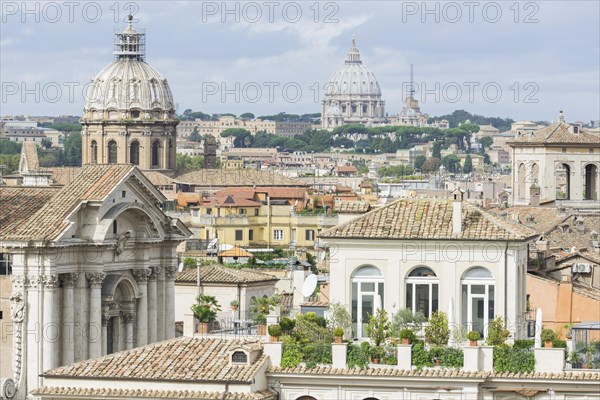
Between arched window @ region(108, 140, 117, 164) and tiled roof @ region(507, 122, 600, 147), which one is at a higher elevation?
arched window @ region(108, 140, 117, 164)

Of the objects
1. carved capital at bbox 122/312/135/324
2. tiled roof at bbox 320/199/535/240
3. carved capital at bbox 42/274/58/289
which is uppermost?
tiled roof at bbox 320/199/535/240

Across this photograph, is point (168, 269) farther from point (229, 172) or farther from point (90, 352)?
point (229, 172)

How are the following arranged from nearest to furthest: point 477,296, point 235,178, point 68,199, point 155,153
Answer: point 477,296, point 68,199, point 155,153, point 235,178

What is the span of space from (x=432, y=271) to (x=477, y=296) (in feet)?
2.44

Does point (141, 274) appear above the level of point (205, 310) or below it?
above

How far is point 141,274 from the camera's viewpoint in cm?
5659

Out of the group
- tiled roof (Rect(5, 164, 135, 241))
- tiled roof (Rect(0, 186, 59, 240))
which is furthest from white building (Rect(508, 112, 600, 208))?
tiled roof (Rect(5, 164, 135, 241))

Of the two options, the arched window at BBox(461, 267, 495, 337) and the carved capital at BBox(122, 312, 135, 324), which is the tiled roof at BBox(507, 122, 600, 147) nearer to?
the carved capital at BBox(122, 312, 135, 324)

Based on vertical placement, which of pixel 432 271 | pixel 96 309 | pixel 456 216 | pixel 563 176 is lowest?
pixel 96 309

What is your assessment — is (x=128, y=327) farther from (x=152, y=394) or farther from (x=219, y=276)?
(x=152, y=394)

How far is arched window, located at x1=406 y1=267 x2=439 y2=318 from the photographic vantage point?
39.6 meters

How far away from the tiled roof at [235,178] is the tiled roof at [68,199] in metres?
111

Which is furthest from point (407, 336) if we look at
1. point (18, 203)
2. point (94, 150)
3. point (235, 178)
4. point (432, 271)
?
point (235, 178)

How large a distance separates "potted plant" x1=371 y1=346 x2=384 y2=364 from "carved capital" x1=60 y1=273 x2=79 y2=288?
1756 cm
